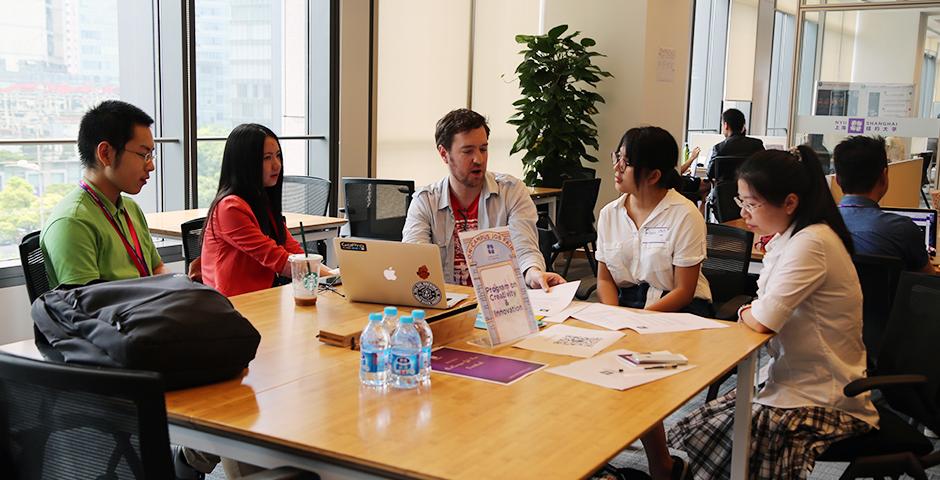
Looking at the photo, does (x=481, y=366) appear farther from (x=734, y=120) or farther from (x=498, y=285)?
(x=734, y=120)

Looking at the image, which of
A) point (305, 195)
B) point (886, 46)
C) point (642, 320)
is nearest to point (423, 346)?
point (642, 320)

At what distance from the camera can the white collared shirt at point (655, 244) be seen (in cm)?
335

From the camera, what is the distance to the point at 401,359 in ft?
6.47

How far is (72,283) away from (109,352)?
100cm

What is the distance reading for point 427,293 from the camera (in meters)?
2.62

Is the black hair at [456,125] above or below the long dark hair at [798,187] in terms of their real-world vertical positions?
above

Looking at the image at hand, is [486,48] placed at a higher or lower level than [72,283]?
higher

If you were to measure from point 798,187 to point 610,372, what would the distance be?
0.93 m

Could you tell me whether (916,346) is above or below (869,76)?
below

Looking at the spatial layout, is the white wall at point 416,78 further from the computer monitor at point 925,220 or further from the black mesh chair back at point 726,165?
the computer monitor at point 925,220

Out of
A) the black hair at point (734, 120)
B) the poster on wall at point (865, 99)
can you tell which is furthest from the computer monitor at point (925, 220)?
the poster on wall at point (865, 99)

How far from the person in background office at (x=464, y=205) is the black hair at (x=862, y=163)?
1.33 m

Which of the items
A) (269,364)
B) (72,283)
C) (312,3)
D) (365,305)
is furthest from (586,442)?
(312,3)

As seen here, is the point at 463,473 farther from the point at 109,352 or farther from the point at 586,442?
the point at 109,352
